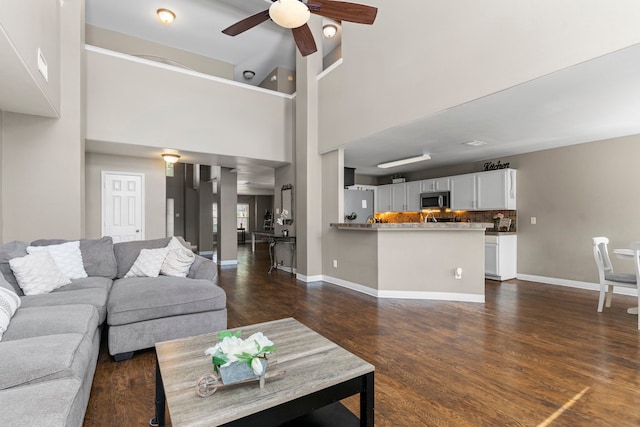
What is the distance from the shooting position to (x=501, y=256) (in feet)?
18.5

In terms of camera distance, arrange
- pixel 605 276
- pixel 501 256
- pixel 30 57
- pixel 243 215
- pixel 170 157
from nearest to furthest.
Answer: pixel 30 57
pixel 605 276
pixel 170 157
pixel 501 256
pixel 243 215

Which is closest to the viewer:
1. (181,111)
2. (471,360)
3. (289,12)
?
(289,12)

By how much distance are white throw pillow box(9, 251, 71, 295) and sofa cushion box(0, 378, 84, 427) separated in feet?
5.66

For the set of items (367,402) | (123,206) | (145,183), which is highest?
(145,183)


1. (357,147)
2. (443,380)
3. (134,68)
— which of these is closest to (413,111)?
(357,147)

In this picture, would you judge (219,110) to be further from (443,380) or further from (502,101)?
(443,380)

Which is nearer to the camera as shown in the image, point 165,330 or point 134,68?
point 165,330

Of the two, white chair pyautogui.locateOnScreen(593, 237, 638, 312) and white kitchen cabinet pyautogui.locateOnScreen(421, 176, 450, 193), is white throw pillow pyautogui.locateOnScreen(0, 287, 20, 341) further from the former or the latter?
white kitchen cabinet pyautogui.locateOnScreen(421, 176, 450, 193)

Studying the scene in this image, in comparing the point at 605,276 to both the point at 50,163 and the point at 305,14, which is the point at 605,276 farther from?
the point at 50,163

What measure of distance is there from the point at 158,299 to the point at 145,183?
4.31 metres

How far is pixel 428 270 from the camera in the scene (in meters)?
4.32

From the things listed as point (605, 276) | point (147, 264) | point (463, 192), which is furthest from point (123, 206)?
point (605, 276)

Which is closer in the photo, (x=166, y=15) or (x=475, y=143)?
(x=475, y=143)

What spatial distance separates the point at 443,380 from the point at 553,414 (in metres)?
0.61
